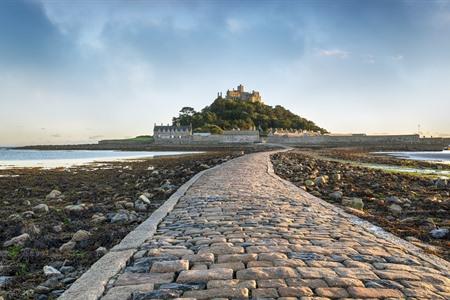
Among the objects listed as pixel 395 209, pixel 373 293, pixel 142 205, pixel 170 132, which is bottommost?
pixel 395 209

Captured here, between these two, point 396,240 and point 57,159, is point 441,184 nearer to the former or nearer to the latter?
point 396,240

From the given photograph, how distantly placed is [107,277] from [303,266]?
1.82 m

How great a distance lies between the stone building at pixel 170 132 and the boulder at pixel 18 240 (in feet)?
294

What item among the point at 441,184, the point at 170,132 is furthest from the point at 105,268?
the point at 170,132

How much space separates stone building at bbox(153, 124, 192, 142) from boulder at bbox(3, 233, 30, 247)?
294 ft

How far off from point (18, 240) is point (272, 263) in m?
3.99

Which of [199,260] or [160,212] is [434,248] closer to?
[199,260]

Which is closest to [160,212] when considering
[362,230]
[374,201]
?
[362,230]

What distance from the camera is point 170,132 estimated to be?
10062cm

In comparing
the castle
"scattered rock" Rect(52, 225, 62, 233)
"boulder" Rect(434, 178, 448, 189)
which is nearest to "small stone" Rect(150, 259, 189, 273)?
"scattered rock" Rect(52, 225, 62, 233)

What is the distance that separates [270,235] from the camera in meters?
4.73

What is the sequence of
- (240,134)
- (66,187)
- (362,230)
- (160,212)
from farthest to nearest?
(240,134) < (66,187) < (160,212) < (362,230)

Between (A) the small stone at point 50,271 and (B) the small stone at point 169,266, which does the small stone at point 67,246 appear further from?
(B) the small stone at point 169,266

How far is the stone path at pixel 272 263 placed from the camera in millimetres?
2947
